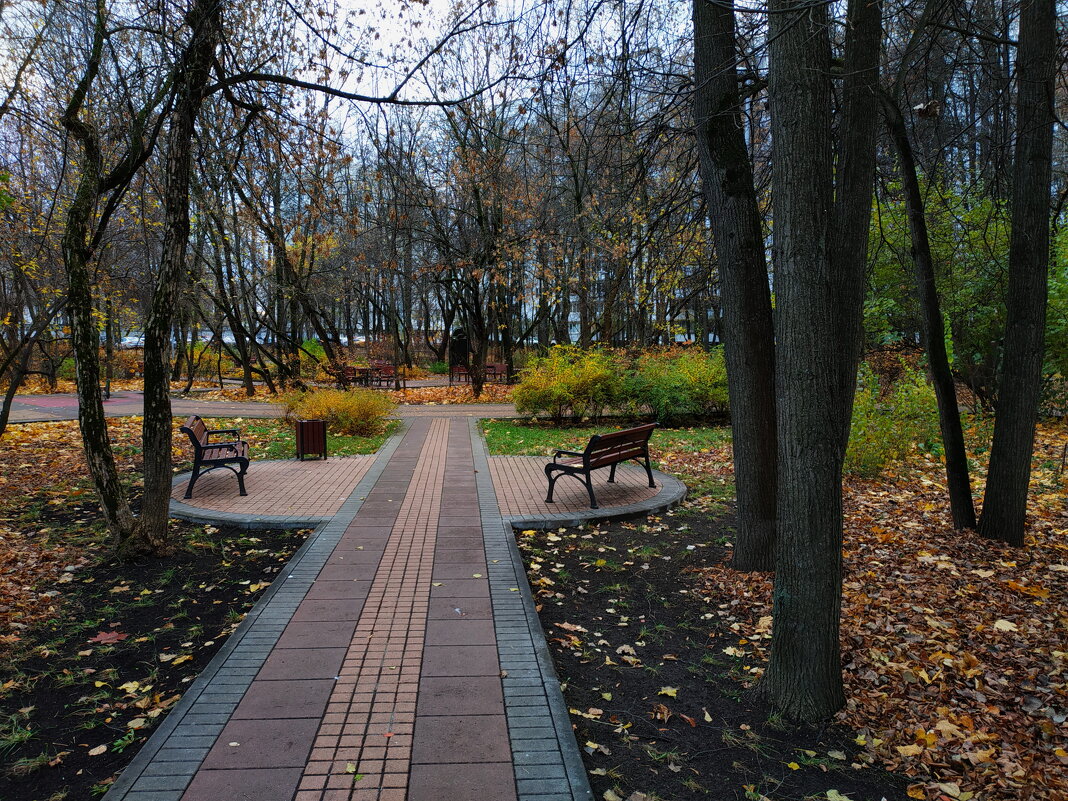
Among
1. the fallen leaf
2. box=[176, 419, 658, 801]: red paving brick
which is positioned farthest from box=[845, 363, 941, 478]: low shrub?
the fallen leaf

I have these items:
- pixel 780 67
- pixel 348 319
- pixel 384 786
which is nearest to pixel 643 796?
pixel 384 786

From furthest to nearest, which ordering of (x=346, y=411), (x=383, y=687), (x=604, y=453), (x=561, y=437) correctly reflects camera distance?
(x=561, y=437) → (x=346, y=411) → (x=604, y=453) → (x=383, y=687)

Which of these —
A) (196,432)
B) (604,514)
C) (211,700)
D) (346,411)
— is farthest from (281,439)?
(211,700)

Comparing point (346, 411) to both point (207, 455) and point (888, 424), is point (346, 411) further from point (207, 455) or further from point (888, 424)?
point (888, 424)

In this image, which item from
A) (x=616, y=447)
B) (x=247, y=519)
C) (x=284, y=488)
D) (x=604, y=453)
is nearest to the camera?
(x=247, y=519)

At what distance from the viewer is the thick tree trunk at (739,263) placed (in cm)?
499

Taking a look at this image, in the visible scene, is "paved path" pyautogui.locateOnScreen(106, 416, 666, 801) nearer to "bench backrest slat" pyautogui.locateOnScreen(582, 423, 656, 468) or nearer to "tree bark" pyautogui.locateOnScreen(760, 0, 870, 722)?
"tree bark" pyautogui.locateOnScreen(760, 0, 870, 722)

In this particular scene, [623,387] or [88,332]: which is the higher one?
[88,332]

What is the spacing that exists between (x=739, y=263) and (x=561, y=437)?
27.9 feet

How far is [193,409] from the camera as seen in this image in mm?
17750

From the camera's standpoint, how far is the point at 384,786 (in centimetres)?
268

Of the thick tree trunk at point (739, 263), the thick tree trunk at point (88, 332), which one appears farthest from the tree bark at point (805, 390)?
the thick tree trunk at point (88, 332)

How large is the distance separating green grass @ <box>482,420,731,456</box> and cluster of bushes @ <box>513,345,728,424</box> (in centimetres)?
51

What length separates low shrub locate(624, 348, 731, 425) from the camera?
14.5 metres
